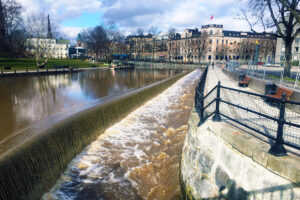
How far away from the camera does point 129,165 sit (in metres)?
7.16

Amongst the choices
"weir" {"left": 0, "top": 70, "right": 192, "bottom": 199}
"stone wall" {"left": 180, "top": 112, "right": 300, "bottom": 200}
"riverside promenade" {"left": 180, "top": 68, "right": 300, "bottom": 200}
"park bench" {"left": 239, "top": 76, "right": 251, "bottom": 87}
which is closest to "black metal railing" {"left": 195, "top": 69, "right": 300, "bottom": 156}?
"riverside promenade" {"left": 180, "top": 68, "right": 300, "bottom": 200}

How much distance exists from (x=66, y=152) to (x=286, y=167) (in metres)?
6.53

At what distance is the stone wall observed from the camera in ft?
10.1

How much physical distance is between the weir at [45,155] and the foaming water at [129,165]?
34 centimetres

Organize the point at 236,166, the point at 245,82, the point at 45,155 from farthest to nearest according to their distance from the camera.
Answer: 1. the point at 245,82
2. the point at 45,155
3. the point at 236,166

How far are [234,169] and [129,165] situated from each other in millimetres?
4236

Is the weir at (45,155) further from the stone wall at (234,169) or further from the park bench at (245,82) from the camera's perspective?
the park bench at (245,82)

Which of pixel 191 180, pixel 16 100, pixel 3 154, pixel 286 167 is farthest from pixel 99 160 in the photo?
pixel 16 100

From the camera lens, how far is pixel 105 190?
5.96 meters

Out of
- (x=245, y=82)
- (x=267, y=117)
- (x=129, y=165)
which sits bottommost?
(x=129, y=165)

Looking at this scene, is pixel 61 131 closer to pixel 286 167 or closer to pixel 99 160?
pixel 99 160

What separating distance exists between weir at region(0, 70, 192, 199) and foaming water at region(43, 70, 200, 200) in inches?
13.6

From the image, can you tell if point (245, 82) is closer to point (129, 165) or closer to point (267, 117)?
point (129, 165)

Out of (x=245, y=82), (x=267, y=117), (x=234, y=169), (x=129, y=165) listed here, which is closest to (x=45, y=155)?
(x=129, y=165)
